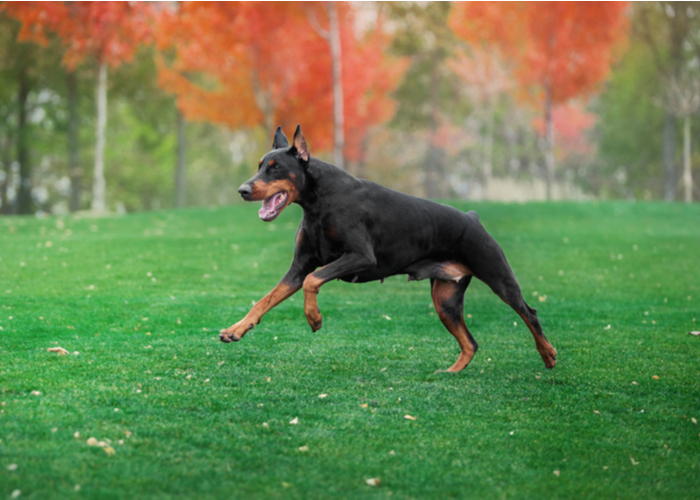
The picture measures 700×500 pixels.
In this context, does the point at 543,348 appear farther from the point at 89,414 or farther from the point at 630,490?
the point at 89,414

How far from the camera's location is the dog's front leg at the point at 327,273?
535 cm

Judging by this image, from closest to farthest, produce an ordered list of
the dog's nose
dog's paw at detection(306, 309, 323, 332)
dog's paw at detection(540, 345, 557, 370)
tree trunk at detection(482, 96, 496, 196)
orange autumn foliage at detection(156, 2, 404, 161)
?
the dog's nose < dog's paw at detection(306, 309, 323, 332) < dog's paw at detection(540, 345, 557, 370) < orange autumn foliage at detection(156, 2, 404, 161) < tree trunk at detection(482, 96, 496, 196)

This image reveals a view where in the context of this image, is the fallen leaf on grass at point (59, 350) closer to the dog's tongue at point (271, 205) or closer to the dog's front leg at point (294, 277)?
the dog's front leg at point (294, 277)

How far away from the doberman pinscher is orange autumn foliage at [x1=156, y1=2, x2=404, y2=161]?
65.0ft

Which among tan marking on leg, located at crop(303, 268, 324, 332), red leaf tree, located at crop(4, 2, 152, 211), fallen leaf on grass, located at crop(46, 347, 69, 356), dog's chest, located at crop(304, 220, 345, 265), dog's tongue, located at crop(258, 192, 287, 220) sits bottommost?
fallen leaf on grass, located at crop(46, 347, 69, 356)

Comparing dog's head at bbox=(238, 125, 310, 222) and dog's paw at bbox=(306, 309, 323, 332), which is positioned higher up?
dog's head at bbox=(238, 125, 310, 222)

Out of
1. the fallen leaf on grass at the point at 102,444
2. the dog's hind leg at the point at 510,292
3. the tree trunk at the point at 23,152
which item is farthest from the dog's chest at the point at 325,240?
the tree trunk at the point at 23,152

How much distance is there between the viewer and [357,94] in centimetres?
2953

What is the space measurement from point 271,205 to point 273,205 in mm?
16

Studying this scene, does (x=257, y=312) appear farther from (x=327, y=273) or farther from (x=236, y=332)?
(x=327, y=273)

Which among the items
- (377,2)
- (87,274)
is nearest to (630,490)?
(87,274)

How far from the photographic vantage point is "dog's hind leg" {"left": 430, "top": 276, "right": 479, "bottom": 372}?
6363 mm

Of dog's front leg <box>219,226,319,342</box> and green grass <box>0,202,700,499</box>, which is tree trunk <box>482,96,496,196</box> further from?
dog's front leg <box>219,226,319,342</box>

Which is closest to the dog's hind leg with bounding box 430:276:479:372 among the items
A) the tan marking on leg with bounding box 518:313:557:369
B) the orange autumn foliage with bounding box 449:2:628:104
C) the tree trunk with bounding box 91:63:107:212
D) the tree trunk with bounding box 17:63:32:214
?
the tan marking on leg with bounding box 518:313:557:369
